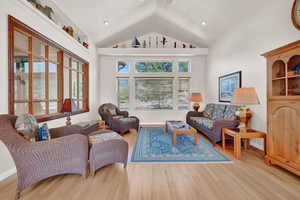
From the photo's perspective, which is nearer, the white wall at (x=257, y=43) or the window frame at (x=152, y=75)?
Result: the white wall at (x=257, y=43)

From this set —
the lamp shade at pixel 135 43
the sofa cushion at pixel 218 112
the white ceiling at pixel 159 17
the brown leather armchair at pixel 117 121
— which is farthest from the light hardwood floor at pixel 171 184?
the lamp shade at pixel 135 43

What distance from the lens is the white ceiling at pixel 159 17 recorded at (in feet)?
10.9

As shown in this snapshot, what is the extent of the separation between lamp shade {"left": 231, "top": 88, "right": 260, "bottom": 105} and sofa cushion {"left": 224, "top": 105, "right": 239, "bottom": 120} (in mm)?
776

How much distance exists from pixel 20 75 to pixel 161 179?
9.31 feet

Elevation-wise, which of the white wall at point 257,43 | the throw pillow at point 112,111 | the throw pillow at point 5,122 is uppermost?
the white wall at point 257,43

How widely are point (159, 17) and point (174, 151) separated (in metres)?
4.01

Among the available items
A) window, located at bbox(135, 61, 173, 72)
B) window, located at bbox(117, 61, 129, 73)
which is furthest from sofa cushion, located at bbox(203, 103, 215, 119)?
window, located at bbox(117, 61, 129, 73)

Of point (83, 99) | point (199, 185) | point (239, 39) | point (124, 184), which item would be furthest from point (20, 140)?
point (239, 39)

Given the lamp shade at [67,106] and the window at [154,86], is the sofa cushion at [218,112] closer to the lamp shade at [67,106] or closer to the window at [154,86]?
the window at [154,86]

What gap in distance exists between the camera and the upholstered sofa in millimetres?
3181

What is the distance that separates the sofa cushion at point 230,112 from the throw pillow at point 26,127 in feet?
12.3

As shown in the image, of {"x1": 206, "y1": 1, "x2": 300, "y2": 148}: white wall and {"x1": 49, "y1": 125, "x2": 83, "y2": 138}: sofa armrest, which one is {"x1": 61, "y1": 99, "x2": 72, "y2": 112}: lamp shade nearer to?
{"x1": 49, "y1": 125, "x2": 83, "y2": 138}: sofa armrest

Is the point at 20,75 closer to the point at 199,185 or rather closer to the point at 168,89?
the point at 199,185

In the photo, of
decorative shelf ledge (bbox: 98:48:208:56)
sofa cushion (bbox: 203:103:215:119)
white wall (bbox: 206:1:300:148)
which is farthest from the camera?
decorative shelf ledge (bbox: 98:48:208:56)
